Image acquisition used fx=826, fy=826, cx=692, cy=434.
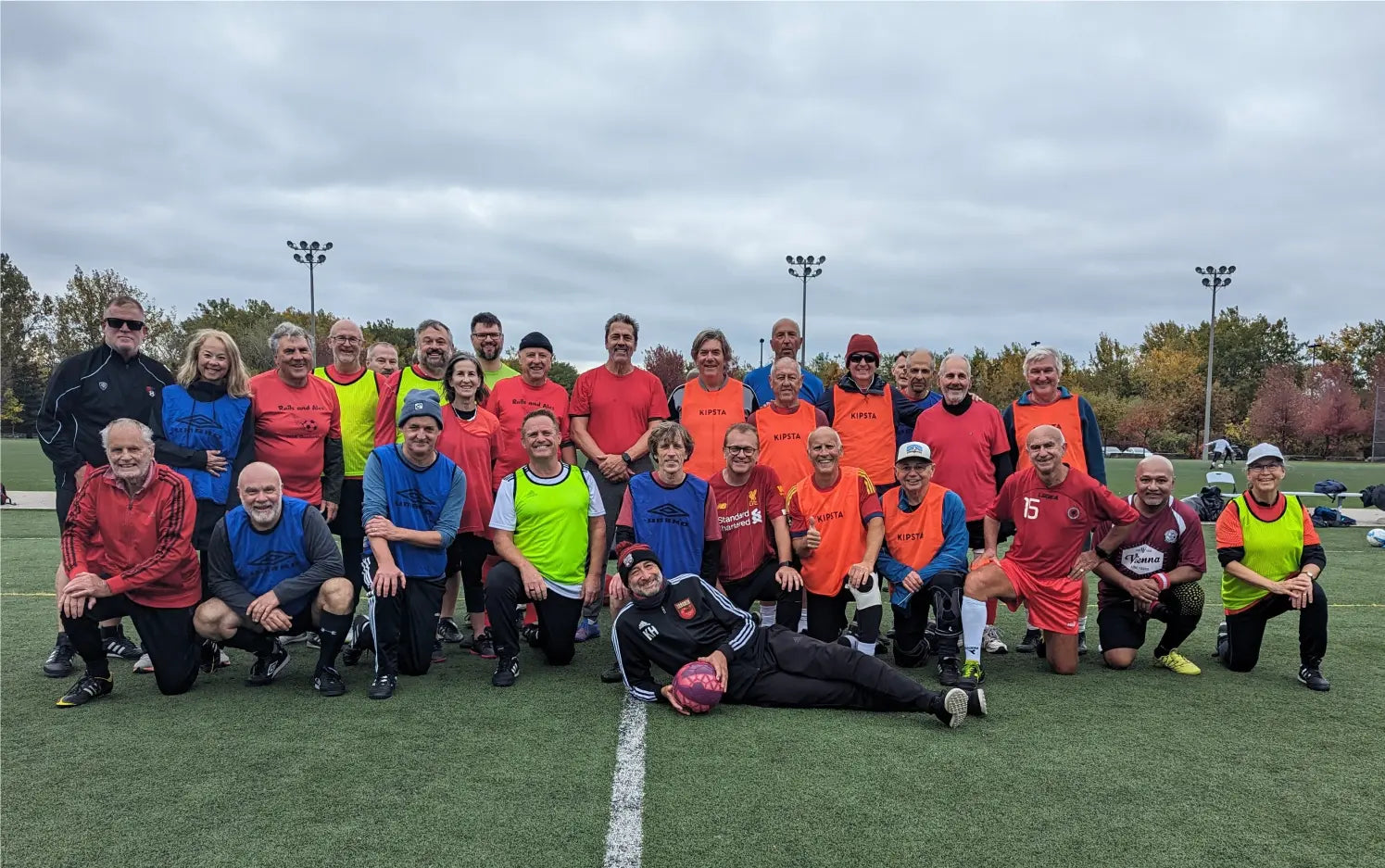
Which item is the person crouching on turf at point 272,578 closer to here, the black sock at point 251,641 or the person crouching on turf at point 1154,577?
the black sock at point 251,641

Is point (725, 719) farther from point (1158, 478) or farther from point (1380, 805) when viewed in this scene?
point (1158, 478)

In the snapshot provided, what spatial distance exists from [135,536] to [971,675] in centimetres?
462

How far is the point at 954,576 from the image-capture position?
505 cm

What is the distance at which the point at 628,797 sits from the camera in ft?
10.5

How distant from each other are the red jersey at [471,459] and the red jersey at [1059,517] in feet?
11.0

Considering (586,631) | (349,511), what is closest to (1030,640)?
(586,631)

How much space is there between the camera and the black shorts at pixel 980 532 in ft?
18.2

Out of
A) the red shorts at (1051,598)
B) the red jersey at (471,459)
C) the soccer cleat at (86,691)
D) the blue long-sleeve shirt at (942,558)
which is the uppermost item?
the red jersey at (471,459)

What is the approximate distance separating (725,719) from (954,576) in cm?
181

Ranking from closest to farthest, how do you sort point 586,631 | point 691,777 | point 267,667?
point 691,777
point 267,667
point 586,631

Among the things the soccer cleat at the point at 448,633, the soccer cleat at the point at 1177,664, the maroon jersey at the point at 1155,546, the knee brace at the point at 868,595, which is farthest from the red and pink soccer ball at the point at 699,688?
the soccer cleat at the point at 1177,664

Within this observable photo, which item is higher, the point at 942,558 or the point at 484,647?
the point at 942,558

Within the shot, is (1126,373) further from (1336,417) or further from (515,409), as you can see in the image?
(515,409)

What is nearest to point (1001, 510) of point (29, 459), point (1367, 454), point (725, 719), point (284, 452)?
point (725, 719)
